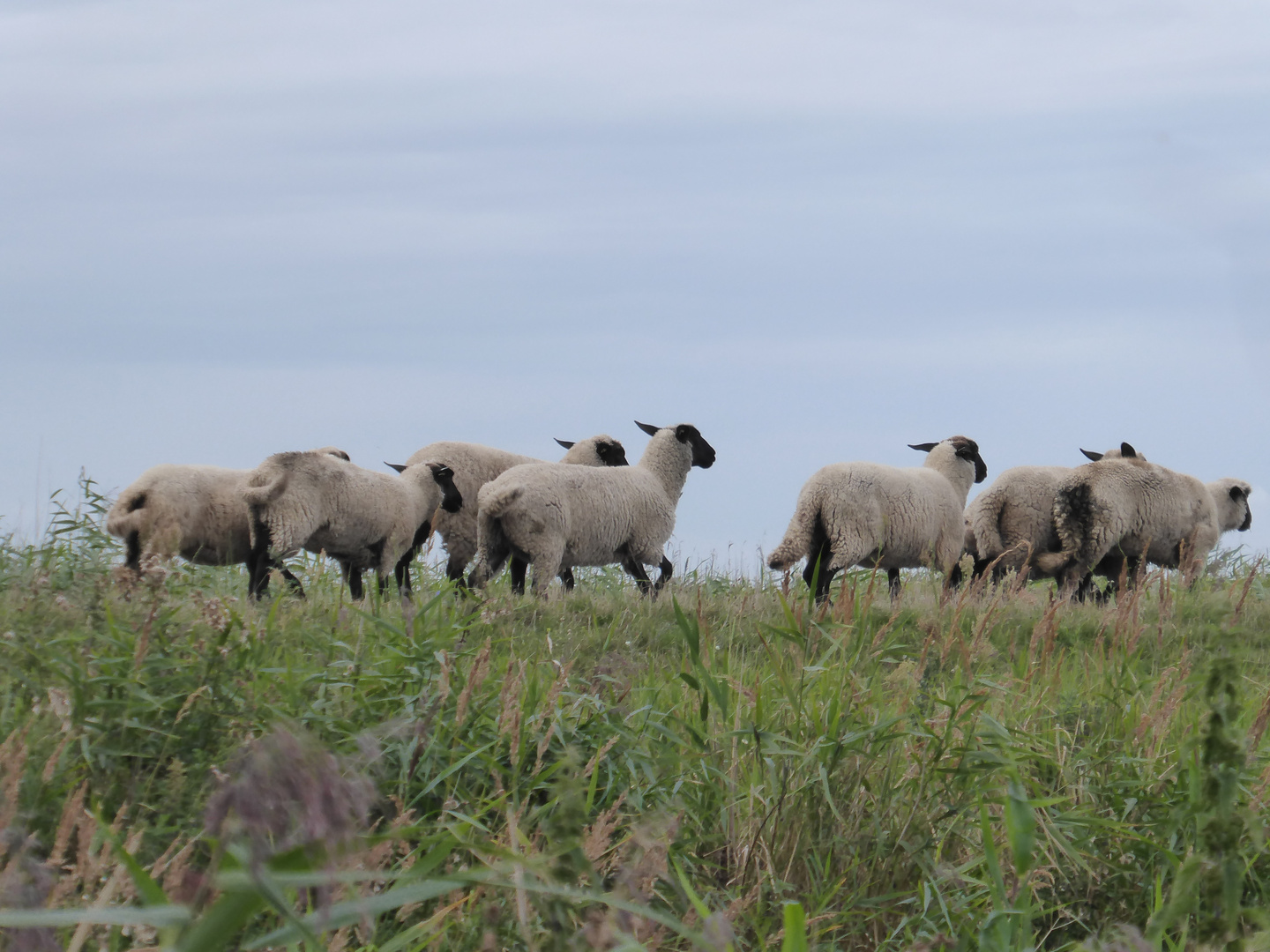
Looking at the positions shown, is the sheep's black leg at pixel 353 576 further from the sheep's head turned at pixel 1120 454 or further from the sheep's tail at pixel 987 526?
the sheep's head turned at pixel 1120 454

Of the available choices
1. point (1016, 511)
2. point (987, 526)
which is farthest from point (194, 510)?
point (1016, 511)

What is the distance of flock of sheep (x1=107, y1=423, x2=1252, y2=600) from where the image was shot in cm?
930

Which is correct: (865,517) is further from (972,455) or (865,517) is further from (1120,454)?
(1120,454)

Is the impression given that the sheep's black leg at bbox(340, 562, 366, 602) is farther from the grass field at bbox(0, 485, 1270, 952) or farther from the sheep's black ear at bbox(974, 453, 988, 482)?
the sheep's black ear at bbox(974, 453, 988, 482)

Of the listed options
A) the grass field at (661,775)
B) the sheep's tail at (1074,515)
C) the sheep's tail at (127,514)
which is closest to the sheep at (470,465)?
the sheep's tail at (127,514)

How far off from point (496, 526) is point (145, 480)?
3118 mm

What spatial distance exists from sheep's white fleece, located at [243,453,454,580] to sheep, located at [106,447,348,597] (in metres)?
0.28

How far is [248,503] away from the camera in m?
9.27

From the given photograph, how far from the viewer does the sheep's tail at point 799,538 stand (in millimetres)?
10328

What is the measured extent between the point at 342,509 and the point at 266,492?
74 centimetres

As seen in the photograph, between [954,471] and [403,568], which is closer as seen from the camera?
[403,568]

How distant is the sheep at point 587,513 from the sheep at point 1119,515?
3708 millimetres

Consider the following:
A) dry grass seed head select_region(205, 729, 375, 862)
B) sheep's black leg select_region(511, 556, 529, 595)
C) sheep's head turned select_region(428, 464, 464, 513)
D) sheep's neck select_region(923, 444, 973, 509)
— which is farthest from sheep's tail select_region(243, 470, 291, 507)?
dry grass seed head select_region(205, 729, 375, 862)

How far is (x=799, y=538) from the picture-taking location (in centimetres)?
1040
